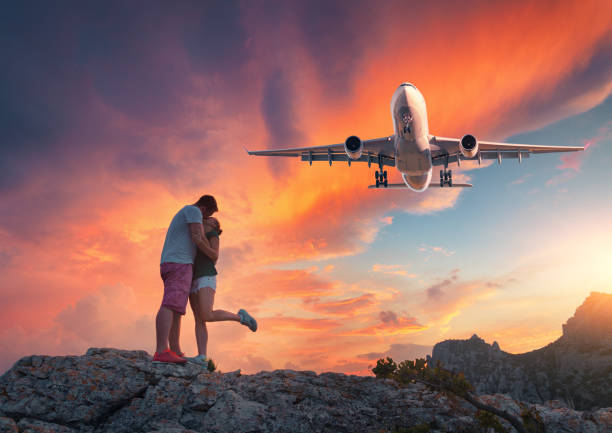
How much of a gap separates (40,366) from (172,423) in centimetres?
241

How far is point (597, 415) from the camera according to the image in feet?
19.8

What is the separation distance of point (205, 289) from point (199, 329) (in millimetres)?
853

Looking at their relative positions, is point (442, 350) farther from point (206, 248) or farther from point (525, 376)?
point (206, 248)

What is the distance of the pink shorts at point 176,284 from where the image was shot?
6605 millimetres

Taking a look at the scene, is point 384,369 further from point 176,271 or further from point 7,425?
point 7,425

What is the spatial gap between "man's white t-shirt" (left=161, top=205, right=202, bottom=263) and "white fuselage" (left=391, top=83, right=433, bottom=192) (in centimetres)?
2016

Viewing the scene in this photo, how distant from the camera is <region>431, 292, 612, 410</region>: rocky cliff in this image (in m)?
87.1

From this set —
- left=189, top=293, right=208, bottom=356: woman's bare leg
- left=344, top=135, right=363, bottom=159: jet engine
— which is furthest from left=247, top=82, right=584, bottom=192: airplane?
left=189, top=293, right=208, bottom=356: woman's bare leg

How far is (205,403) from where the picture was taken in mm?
5371

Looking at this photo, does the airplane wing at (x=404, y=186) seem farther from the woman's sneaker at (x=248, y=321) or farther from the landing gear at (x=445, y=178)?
the woman's sneaker at (x=248, y=321)

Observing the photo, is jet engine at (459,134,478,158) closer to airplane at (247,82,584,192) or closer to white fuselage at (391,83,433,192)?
airplane at (247,82,584,192)

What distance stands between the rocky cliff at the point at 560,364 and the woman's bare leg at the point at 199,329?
9950cm

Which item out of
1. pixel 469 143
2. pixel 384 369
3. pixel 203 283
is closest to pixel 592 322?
pixel 469 143

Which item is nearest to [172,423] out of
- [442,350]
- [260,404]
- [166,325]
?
[260,404]
